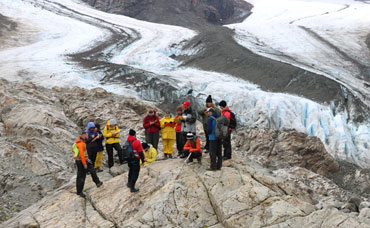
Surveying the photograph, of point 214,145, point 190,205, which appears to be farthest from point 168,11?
point 190,205

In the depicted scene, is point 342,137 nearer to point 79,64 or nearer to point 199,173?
point 199,173

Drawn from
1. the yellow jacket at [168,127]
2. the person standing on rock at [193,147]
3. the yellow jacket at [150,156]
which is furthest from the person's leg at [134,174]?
the yellow jacket at [168,127]

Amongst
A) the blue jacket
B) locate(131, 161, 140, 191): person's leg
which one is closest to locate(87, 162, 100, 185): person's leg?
locate(131, 161, 140, 191): person's leg

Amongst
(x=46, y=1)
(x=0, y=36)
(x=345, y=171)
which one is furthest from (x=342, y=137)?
(x=46, y=1)

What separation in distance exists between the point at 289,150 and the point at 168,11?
44804 millimetres

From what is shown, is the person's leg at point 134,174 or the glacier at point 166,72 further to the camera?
the glacier at point 166,72

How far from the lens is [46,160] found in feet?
32.8

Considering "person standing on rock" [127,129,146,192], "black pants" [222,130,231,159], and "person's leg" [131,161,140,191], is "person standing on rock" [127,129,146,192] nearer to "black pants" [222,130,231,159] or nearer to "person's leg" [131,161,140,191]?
"person's leg" [131,161,140,191]

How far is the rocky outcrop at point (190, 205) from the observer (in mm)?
5852

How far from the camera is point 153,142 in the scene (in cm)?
946

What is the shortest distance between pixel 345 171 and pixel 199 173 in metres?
8.81

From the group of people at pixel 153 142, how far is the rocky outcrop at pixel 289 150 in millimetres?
4804

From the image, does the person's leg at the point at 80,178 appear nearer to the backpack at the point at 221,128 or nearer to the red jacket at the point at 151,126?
the red jacket at the point at 151,126

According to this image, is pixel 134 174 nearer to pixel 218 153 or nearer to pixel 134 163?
pixel 134 163
